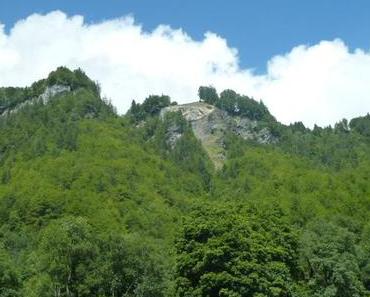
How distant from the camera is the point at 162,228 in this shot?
153125 millimetres

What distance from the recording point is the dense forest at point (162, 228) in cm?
5978

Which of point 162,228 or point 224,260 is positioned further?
point 162,228

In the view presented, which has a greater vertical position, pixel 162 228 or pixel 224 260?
pixel 162 228

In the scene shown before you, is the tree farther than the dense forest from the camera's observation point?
No

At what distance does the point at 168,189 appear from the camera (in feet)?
591

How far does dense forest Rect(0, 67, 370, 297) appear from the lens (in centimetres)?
5978

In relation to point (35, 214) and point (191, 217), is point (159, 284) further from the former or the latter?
point (35, 214)

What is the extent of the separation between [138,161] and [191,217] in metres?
130

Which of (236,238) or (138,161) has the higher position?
(138,161)

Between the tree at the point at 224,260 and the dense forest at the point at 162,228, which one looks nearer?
the tree at the point at 224,260

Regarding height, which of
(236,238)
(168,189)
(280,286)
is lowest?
(280,286)

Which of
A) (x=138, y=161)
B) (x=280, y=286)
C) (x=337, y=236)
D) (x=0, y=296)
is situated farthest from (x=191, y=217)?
(x=138, y=161)

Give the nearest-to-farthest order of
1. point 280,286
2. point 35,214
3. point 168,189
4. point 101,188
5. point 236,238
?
point 236,238 < point 280,286 < point 35,214 < point 101,188 < point 168,189

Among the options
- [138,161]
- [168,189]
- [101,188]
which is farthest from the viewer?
[138,161]
